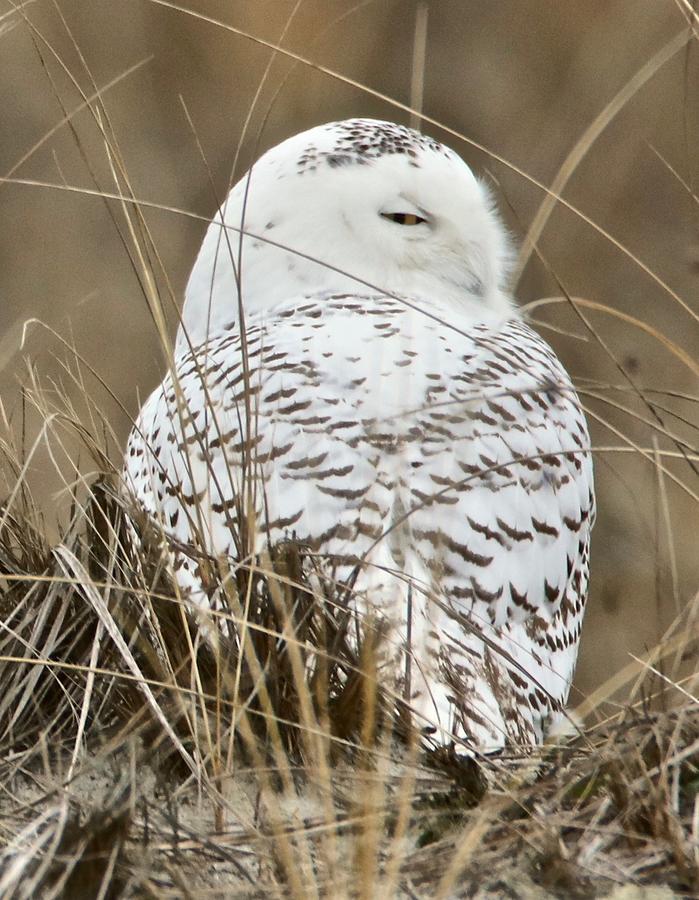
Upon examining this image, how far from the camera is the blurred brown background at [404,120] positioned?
746 centimetres

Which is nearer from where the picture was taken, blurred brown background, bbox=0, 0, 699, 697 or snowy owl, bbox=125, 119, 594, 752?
snowy owl, bbox=125, 119, 594, 752

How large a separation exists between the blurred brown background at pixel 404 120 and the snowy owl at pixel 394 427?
13.1 ft

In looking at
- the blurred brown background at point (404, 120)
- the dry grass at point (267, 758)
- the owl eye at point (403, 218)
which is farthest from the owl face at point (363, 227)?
the blurred brown background at point (404, 120)

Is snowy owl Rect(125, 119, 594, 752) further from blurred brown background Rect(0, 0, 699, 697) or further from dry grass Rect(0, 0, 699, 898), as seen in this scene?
→ blurred brown background Rect(0, 0, 699, 697)

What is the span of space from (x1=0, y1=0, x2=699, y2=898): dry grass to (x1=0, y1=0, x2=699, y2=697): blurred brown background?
16.8 feet

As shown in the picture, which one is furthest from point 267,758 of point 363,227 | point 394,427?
point 363,227

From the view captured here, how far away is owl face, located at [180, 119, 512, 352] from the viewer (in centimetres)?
319

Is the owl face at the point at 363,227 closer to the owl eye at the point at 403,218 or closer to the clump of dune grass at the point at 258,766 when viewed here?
the owl eye at the point at 403,218

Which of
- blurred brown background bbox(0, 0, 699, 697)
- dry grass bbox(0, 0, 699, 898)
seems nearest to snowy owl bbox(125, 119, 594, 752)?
dry grass bbox(0, 0, 699, 898)

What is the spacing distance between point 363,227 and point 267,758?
156 centimetres

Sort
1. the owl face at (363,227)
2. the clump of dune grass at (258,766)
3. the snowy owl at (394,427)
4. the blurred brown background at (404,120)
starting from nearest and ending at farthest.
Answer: the clump of dune grass at (258,766) → the snowy owl at (394,427) → the owl face at (363,227) → the blurred brown background at (404,120)

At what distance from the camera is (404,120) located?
7.64m

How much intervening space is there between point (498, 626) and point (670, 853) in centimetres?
106

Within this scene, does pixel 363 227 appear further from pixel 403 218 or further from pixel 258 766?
pixel 258 766
